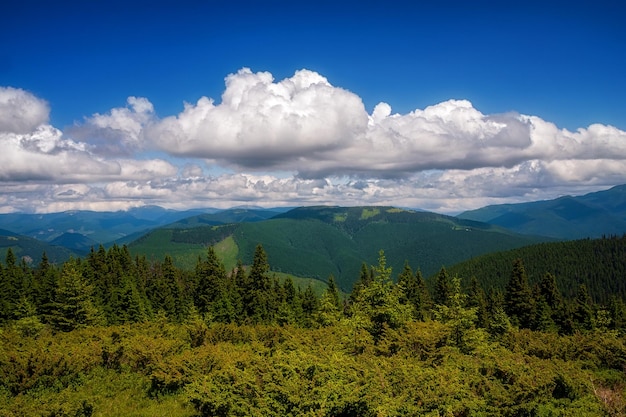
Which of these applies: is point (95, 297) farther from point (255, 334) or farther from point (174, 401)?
point (174, 401)

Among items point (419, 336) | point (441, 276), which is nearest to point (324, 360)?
point (419, 336)

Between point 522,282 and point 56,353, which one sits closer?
point 56,353

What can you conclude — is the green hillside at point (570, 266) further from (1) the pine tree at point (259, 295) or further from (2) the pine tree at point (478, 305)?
(1) the pine tree at point (259, 295)

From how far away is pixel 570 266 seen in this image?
172 metres

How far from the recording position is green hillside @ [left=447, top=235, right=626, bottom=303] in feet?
527

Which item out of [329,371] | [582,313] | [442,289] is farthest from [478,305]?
[329,371]

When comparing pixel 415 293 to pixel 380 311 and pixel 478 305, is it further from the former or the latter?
pixel 380 311

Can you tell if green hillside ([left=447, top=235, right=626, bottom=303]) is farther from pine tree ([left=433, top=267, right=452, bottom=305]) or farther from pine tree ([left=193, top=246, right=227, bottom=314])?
pine tree ([left=193, top=246, right=227, bottom=314])

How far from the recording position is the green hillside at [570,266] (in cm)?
16050

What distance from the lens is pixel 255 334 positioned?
3478 cm

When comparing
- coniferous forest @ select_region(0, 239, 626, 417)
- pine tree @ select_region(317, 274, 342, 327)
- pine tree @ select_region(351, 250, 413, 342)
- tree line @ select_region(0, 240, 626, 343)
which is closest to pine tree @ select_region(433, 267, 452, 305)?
tree line @ select_region(0, 240, 626, 343)

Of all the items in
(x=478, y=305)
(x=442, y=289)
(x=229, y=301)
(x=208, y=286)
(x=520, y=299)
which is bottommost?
(x=478, y=305)

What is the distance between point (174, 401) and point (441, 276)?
63.0 meters

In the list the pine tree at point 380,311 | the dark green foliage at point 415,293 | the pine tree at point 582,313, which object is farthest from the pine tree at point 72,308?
the pine tree at point 582,313
